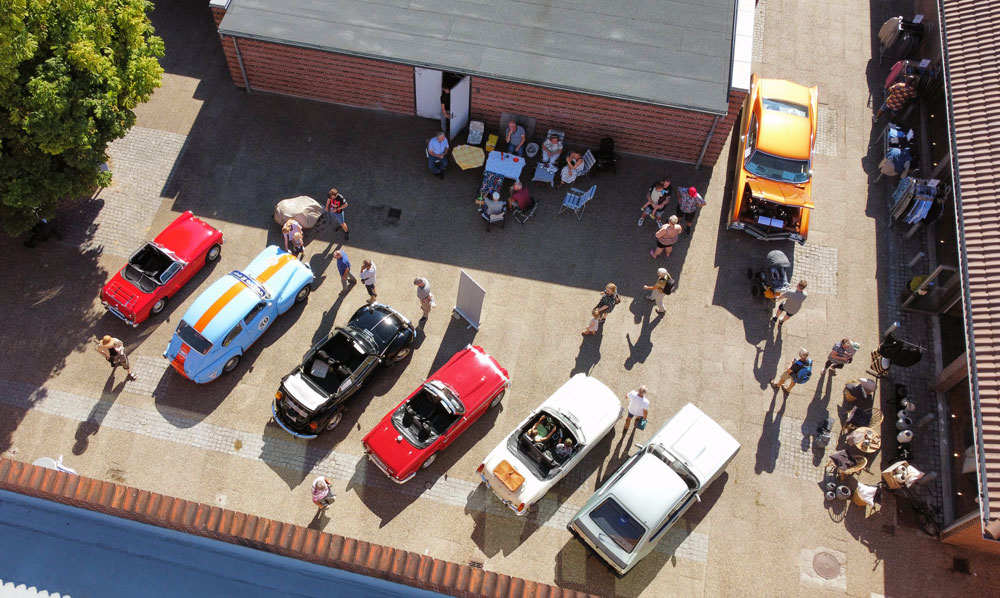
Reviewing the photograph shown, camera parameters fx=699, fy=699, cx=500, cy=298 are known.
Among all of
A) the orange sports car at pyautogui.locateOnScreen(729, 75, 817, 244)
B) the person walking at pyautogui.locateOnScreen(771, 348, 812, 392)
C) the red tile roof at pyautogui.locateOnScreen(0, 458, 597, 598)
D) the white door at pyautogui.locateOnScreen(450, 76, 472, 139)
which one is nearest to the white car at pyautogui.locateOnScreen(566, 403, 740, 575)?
the person walking at pyautogui.locateOnScreen(771, 348, 812, 392)

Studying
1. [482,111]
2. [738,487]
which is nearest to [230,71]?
[482,111]

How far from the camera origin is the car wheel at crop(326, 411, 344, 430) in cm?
1614

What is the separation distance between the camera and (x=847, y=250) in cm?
1939

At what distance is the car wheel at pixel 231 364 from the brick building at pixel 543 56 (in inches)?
343

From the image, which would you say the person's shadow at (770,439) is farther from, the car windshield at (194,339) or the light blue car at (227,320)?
the car windshield at (194,339)

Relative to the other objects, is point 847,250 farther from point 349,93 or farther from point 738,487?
point 349,93

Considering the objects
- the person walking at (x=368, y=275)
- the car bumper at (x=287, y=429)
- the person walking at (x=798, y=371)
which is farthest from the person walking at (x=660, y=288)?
the car bumper at (x=287, y=429)

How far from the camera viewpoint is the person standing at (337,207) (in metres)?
18.2

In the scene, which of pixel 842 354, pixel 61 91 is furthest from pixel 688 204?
pixel 61 91

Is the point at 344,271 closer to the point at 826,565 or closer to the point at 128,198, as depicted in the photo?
the point at 128,198

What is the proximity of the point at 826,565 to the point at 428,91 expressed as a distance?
15.8m

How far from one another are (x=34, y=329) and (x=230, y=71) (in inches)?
365

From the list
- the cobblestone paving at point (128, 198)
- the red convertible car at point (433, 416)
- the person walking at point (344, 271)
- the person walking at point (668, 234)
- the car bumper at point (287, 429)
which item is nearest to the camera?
the red convertible car at point (433, 416)

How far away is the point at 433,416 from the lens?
1565 cm
